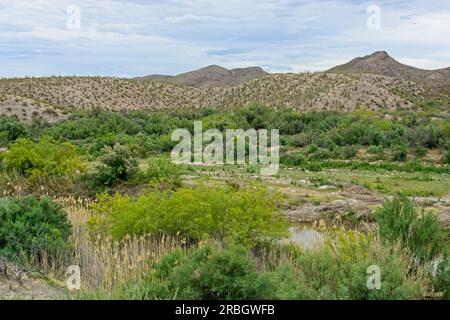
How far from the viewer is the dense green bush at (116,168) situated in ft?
68.7

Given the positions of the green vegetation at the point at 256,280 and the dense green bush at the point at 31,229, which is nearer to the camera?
the green vegetation at the point at 256,280

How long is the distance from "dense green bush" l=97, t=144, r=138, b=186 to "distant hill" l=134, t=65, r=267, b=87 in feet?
357

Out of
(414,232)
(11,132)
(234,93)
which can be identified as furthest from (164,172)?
(234,93)

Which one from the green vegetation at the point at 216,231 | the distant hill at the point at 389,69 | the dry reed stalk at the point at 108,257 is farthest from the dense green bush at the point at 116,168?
the distant hill at the point at 389,69

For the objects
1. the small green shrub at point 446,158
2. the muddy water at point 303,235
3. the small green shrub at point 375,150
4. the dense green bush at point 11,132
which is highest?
the dense green bush at point 11,132

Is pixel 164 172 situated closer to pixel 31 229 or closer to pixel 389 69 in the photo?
pixel 31 229

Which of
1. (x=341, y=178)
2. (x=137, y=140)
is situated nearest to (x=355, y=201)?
(x=341, y=178)

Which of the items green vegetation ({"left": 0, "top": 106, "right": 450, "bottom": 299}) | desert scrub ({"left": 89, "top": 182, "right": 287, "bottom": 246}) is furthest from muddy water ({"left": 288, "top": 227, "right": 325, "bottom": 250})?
desert scrub ({"left": 89, "top": 182, "right": 287, "bottom": 246})

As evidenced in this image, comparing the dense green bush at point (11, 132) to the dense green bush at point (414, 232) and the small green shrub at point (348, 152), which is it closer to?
the small green shrub at point (348, 152)

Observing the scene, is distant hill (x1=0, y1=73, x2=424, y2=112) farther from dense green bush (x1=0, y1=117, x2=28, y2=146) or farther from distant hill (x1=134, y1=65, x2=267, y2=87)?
distant hill (x1=134, y1=65, x2=267, y2=87)

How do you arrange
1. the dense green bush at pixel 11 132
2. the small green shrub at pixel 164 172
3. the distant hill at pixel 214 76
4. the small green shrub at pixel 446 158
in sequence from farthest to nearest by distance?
1. the distant hill at pixel 214 76
2. the dense green bush at pixel 11 132
3. the small green shrub at pixel 446 158
4. the small green shrub at pixel 164 172

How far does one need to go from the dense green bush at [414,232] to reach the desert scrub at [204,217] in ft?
7.34

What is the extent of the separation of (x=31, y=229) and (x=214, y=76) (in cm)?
12800
